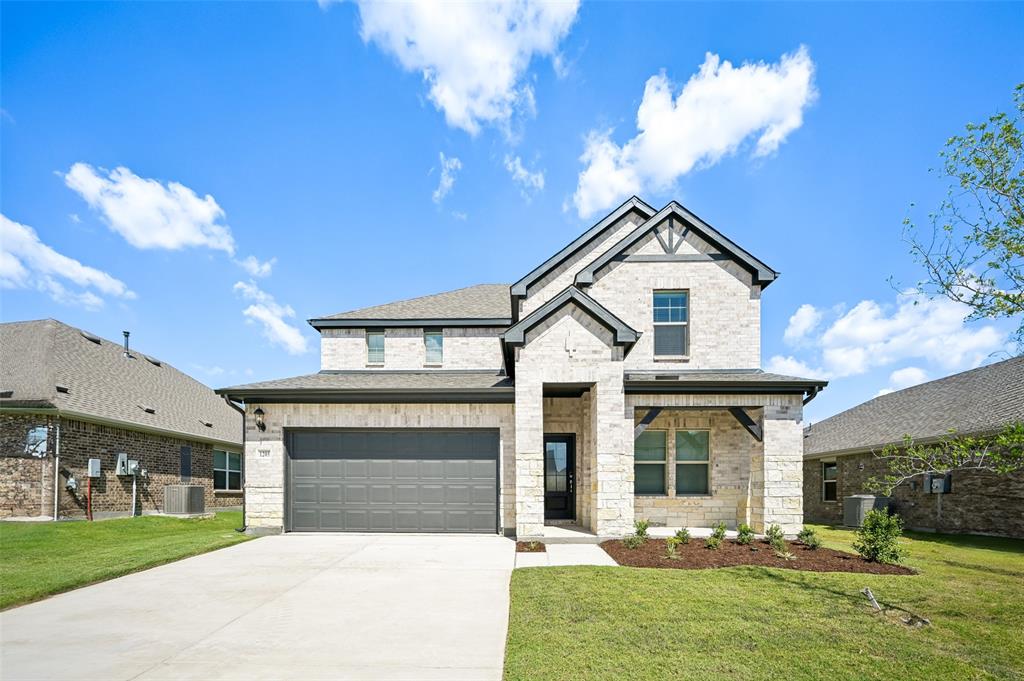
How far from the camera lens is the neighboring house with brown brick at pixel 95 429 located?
50.1 ft

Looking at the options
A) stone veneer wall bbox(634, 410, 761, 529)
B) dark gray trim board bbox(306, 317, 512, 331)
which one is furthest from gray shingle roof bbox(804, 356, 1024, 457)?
dark gray trim board bbox(306, 317, 512, 331)

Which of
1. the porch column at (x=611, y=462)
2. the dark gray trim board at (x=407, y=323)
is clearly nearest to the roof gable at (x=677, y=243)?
the porch column at (x=611, y=462)

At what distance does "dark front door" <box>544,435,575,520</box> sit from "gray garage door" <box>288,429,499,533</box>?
2230mm

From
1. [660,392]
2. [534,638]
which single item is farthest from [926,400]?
[534,638]

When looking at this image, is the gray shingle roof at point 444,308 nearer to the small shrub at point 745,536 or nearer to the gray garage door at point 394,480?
the gray garage door at point 394,480

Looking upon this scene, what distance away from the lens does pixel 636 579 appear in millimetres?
8469

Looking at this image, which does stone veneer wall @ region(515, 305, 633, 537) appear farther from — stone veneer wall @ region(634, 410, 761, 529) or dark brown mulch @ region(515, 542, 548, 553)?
stone veneer wall @ region(634, 410, 761, 529)

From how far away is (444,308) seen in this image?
18266mm

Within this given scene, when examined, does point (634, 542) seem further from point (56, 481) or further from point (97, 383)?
point (97, 383)

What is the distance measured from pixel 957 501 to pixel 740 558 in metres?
10.2

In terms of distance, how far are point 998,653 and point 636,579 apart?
14.0 ft

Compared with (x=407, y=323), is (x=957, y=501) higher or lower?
lower

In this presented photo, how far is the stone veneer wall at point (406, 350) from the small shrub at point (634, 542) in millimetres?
7312

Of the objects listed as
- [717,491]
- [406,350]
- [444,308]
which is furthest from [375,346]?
[717,491]
